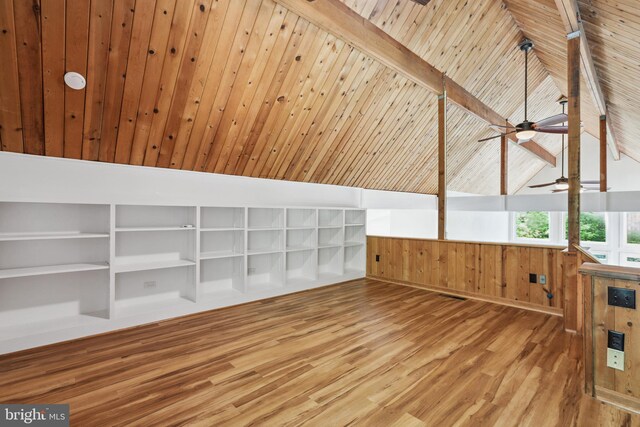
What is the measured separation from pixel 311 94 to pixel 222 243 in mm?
2302

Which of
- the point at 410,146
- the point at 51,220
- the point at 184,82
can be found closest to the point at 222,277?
the point at 51,220

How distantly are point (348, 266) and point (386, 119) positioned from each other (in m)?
2.67

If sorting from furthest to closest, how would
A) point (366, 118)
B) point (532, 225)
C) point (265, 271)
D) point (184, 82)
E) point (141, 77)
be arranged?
point (532, 225) < point (366, 118) < point (265, 271) < point (184, 82) < point (141, 77)

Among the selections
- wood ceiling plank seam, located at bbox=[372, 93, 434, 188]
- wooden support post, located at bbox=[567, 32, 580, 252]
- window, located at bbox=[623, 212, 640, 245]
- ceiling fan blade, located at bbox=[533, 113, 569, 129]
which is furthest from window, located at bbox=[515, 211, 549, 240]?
wooden support post, located at bbox=[567, 32, 580, 252]

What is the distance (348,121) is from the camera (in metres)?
4.77

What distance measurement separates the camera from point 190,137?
3.66 m

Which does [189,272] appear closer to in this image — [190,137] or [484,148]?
[190,137]

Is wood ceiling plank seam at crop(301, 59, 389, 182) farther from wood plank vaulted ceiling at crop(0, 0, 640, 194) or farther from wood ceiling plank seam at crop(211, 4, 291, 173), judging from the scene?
wood ceiling plank seam at crop(211, 4, 291, 173)

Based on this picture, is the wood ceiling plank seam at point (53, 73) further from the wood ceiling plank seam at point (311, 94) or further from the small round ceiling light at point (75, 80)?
the wood ceiling plank seam at point (311, 94)

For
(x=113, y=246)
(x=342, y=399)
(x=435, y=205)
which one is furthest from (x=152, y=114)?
(x=435, y=205)

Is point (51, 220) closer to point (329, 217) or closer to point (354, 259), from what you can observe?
point (329, 217)

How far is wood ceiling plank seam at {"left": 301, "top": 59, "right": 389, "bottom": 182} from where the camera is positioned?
4.29 metres

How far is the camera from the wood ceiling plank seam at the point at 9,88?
90.0 inches

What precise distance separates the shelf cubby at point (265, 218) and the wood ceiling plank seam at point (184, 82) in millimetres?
1355
